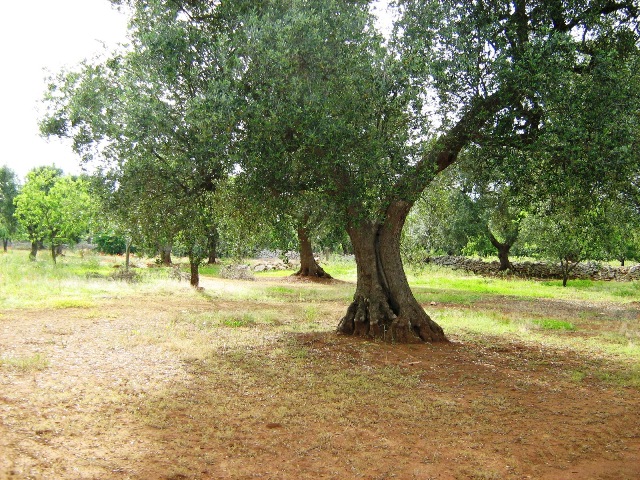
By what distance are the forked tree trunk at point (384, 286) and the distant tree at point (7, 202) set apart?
63502 mm

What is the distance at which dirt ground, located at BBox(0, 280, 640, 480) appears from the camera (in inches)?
250

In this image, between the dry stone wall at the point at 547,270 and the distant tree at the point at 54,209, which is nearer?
the dry stone wall at the point at 547,270

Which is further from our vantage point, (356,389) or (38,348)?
(38,348)

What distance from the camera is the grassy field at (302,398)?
6426mm

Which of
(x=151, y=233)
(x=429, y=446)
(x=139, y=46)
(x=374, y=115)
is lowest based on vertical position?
(x=429, y=446)

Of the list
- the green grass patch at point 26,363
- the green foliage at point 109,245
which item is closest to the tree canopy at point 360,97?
the green grass patch at point 26,363

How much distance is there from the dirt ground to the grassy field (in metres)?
0.03

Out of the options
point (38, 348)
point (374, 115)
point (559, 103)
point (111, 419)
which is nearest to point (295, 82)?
point (374, 115)

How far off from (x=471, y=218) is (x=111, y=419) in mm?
36408

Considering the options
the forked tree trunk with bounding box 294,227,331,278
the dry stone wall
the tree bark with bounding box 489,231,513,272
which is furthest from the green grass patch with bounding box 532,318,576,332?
the tree bark with bounding box 489,231,513,272

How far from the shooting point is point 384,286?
13.9m

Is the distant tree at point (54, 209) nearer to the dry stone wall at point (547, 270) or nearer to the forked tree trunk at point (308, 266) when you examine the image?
the forked tree trunk at point (308, 266)

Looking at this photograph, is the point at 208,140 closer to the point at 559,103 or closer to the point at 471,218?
the point at 559,103

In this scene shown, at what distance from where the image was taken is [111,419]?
24.8 ft
